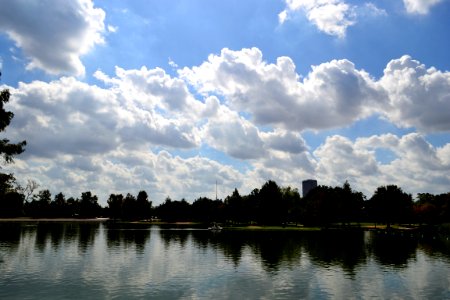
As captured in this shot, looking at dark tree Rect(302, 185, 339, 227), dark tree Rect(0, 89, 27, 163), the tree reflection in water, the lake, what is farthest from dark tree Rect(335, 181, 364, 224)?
dark tree Rect(0, 89, 27, 163)

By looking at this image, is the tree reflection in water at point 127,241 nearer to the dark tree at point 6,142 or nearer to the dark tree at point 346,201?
the dark tree at point 6,142

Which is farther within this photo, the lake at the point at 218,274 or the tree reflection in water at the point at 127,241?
the tree reflection in water at the point at 127,241

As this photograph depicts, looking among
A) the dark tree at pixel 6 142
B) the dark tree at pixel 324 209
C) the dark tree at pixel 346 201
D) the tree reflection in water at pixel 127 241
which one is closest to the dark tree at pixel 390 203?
the dark tree at pixel 346 201

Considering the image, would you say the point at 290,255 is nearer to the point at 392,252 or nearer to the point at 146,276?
the point at 392,252

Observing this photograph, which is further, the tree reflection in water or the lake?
the tree reflection in water

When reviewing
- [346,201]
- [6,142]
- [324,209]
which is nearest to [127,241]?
[6,142]

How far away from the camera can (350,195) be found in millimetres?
184125

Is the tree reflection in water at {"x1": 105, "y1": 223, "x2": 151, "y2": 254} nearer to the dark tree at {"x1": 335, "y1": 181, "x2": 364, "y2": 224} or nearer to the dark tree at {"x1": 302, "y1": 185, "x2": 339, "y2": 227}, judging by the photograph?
the dark tree at {"x1": 302, "y1": 185, "x2": 339, "y2": 227}

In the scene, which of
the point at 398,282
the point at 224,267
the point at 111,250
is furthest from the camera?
the point at 111,250

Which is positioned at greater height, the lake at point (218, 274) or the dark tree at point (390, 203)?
the dark tree at point (390, 203)

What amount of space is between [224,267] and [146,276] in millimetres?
12343

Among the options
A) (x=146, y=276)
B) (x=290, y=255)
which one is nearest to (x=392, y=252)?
(x=290, y=255)

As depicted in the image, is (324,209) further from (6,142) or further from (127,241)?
(6,142)

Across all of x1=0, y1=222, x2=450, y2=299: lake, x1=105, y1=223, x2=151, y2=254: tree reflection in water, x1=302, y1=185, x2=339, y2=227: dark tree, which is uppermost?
x1=302, y1=185, x2=339, y2=227: dark tree
